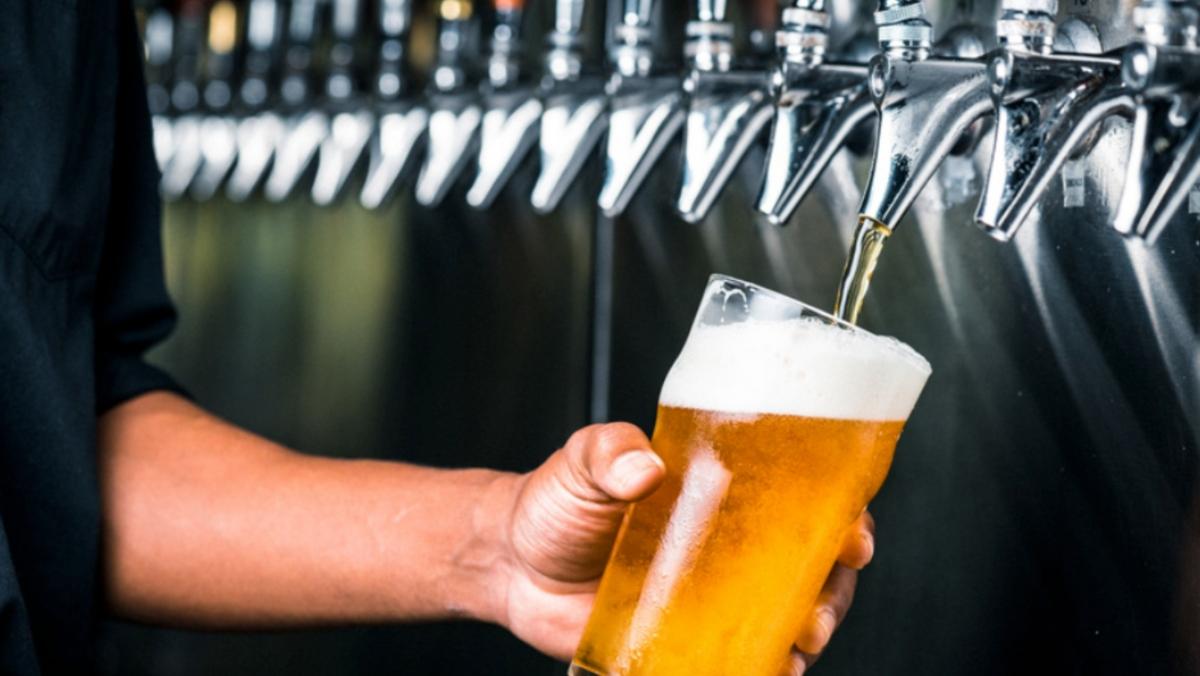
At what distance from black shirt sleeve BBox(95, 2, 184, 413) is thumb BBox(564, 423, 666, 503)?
19.9 inches

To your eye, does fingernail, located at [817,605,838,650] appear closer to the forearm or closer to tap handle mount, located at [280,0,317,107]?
the forearm

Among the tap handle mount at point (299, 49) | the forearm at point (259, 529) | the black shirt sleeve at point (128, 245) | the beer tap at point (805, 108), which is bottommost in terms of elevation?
the forearm at point (259, 529)

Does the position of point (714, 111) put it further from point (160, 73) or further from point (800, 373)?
point (160, 73)

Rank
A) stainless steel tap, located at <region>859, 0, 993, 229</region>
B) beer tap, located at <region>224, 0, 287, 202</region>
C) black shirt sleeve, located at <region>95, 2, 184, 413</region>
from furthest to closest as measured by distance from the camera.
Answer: beer tap, located at <region>224, 0, 287, 202</region>, black shirt sleeve, located at <region>95, 2, 184, 413</region>, stainless steel tap, located at <region>859, 0, 993, 229</region>

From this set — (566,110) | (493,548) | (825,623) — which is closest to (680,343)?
(566,110)

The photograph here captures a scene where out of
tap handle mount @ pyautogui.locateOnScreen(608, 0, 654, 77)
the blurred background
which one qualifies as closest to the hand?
the blurred background

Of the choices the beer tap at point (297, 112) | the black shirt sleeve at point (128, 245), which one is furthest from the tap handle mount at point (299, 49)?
the black shirt sleeve at point (128, 245)

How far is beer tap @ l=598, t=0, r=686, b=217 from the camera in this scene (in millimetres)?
1089

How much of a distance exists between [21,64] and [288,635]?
801mm

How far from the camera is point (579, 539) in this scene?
923 mm

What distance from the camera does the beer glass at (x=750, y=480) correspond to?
750mm

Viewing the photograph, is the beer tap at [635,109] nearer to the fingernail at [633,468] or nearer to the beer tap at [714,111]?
the beer tap at [714,111]

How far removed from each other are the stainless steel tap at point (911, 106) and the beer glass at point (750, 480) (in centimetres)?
7

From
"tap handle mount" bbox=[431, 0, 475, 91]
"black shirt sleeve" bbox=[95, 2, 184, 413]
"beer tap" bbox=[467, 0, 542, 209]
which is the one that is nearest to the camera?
"black shirt sleeve" bbox=[95, 2, 184, 413]
